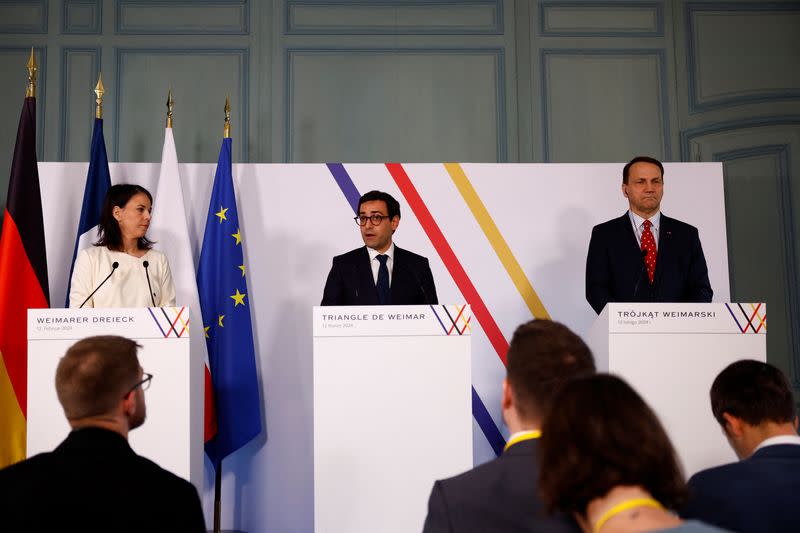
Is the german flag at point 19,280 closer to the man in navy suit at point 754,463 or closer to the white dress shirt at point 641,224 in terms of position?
the white dress shirt at point 641,224

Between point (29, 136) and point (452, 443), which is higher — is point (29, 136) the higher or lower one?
the higher one

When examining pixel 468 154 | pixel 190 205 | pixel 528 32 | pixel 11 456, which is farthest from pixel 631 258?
pixel 11 456

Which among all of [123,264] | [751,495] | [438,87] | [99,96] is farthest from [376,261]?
[751,495]

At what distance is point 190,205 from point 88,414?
3.57m

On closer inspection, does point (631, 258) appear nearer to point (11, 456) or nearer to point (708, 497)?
point (708, 497)

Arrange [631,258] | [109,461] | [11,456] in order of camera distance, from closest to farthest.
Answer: [109,461] < [11,456] < [631,258]

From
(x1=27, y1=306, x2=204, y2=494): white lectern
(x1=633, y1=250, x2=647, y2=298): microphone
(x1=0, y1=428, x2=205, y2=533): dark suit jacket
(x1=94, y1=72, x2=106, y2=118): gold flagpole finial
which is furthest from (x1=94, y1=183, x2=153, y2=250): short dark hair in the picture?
(x1=0, y1=428, x2=205, y2=533): dark suit jacket

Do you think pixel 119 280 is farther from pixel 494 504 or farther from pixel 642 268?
pixel 494 504

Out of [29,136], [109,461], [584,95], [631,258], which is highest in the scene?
[584,95]

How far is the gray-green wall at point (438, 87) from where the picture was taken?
20.8 ft

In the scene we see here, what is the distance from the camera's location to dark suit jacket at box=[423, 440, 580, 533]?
1.89 metres

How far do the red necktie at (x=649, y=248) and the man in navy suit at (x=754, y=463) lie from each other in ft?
7.77

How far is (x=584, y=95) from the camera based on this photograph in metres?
6.49

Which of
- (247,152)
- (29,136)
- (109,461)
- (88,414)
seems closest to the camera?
(109,461)
